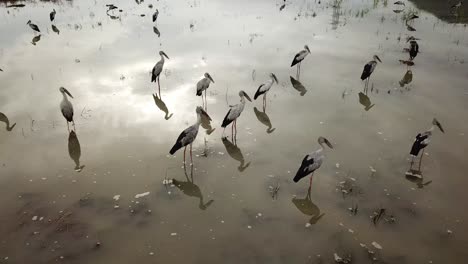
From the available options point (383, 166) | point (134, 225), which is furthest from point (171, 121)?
Result: point (383, 166)

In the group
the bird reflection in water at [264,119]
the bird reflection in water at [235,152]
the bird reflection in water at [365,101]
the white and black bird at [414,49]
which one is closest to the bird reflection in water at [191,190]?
the bird reflection in water at [235,152]

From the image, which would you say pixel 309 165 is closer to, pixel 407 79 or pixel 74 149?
pixel 74 149

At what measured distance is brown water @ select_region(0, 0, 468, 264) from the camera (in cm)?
789

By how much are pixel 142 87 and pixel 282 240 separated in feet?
29.1

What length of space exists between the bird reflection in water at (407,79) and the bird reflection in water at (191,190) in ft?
30.4

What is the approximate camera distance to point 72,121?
1198cm

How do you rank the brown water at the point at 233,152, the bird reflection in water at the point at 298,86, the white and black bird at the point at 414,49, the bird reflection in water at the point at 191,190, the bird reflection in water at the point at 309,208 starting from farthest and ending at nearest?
the white and black bird at the point at 414,49 < the bird reflection in water at the point at 298,86 < the bird reflection in water at the point at 191,190 < the bird reflection in water at the point at 309,208 < the brown water at the point at 233,152

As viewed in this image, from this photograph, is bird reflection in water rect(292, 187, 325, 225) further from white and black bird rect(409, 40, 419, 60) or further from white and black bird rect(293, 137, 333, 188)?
white and black bird rect(409, 40, 419, 60)

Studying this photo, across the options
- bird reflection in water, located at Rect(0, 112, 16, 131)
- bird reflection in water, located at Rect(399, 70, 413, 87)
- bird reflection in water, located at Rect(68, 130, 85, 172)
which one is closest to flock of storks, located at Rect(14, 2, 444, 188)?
bird reflection in water, located at Rect(68, 130, 85, 172)

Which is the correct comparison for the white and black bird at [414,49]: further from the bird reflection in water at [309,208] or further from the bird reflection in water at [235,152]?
the bird reflection in water at [309,208]

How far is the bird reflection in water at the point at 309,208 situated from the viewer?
8.55 m

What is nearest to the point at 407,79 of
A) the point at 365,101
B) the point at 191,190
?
the point at 365,101

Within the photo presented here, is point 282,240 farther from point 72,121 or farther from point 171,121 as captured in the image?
point 72,121

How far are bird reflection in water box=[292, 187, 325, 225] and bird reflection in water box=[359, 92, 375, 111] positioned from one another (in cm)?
522
